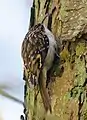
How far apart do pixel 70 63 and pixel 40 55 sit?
0.47 feet

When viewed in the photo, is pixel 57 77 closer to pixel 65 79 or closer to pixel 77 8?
pixel 65 79

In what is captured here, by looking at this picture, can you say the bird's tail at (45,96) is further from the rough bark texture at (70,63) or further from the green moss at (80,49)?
the green moss at (80,49)

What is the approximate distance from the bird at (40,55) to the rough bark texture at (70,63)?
21 millimetres

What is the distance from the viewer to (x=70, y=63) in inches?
30.4

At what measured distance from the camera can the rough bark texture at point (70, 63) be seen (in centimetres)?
73

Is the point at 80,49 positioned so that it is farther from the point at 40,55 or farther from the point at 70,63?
the point at 40,55

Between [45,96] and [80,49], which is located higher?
[80,49]

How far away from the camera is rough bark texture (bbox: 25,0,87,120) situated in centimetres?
73

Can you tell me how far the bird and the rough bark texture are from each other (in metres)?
0.02

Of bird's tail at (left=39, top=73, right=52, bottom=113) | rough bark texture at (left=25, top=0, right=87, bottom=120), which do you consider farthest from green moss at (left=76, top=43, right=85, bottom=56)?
bird's tail at (left=39, top=73, right=52, bottom=113)

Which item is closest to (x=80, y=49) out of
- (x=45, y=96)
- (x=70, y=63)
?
(x=70, y=63)

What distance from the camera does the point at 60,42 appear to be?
81 cm

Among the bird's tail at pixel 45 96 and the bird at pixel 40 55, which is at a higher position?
the bird at pixel 40 55

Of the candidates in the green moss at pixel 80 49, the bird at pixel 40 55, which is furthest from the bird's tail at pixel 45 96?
the green moss at pixel 80 49
